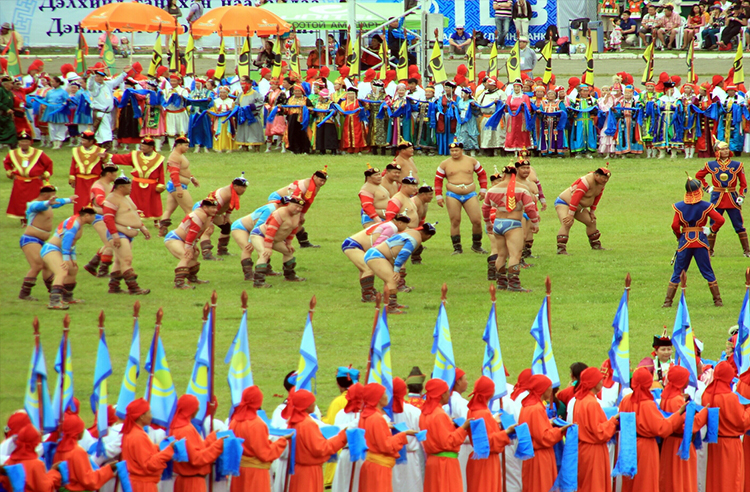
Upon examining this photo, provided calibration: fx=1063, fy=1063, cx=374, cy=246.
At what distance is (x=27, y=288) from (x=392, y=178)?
536 cm

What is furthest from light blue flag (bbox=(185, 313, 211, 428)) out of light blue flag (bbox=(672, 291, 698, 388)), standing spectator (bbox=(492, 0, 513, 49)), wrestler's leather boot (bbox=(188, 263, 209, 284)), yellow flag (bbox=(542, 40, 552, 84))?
standing spectator (bbox=(492, 0, 513, 49))

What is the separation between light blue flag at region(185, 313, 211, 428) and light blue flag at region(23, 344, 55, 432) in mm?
1041

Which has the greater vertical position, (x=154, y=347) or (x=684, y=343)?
(x=154, y=347)

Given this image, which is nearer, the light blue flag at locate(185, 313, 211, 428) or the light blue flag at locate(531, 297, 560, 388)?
the light blue flag at locate(185, 313, 211, 428)

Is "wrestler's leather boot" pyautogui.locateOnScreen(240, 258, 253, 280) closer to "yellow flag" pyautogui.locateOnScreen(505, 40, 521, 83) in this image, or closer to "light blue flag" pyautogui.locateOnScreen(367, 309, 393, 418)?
"light blue flag" pyautogui.locateOnScreen(367, 309, 393, 418)

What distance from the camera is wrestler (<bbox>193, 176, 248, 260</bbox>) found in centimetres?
1509

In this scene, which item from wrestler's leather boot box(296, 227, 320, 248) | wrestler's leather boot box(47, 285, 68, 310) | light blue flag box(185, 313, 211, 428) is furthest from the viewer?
wrestler's leather boot box(296, 227, 320, 248)

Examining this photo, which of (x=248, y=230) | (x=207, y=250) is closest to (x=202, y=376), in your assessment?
(x=248, y=230)

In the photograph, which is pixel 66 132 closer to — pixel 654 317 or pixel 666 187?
pixel 666 187

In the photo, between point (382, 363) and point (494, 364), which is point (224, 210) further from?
point (494, 364)

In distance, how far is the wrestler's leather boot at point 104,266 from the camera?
14828 millimetres

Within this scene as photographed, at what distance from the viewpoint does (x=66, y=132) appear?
24453mm

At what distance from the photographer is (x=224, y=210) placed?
1570cm

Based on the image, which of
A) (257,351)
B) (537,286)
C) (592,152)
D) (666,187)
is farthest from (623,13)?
(257,351)
